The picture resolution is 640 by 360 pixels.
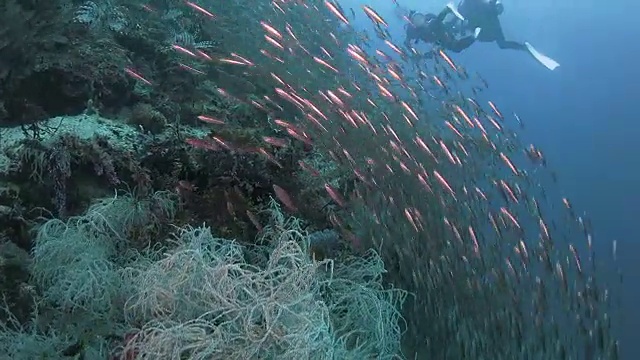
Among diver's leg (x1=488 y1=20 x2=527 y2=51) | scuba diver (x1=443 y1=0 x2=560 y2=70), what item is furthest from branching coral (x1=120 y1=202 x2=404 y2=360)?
diver's leg (x1=488 y1=20 x2=527 y2=51)

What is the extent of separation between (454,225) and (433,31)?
7.94m

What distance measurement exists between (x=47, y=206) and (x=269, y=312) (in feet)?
8.97

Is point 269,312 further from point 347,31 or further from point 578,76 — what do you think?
point 578,76

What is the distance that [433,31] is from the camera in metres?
12.3

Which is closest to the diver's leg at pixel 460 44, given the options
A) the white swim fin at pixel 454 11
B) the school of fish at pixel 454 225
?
the white swim fin at pixel 454 11

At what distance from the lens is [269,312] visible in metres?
3.33

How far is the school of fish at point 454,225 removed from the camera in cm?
471

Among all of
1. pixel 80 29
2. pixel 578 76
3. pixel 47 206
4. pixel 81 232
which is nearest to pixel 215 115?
pixel 80 29

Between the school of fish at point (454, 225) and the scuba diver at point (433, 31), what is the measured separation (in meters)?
4.72

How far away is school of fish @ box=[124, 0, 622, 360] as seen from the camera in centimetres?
471

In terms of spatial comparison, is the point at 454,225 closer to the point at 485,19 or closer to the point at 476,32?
the point at 476,32


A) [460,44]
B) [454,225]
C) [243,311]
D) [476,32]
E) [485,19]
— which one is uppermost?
[485,19]

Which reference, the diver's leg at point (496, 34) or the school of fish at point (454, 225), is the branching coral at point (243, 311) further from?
the diver's leg at point (496, 34)

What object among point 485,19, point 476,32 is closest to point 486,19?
point 485,19
